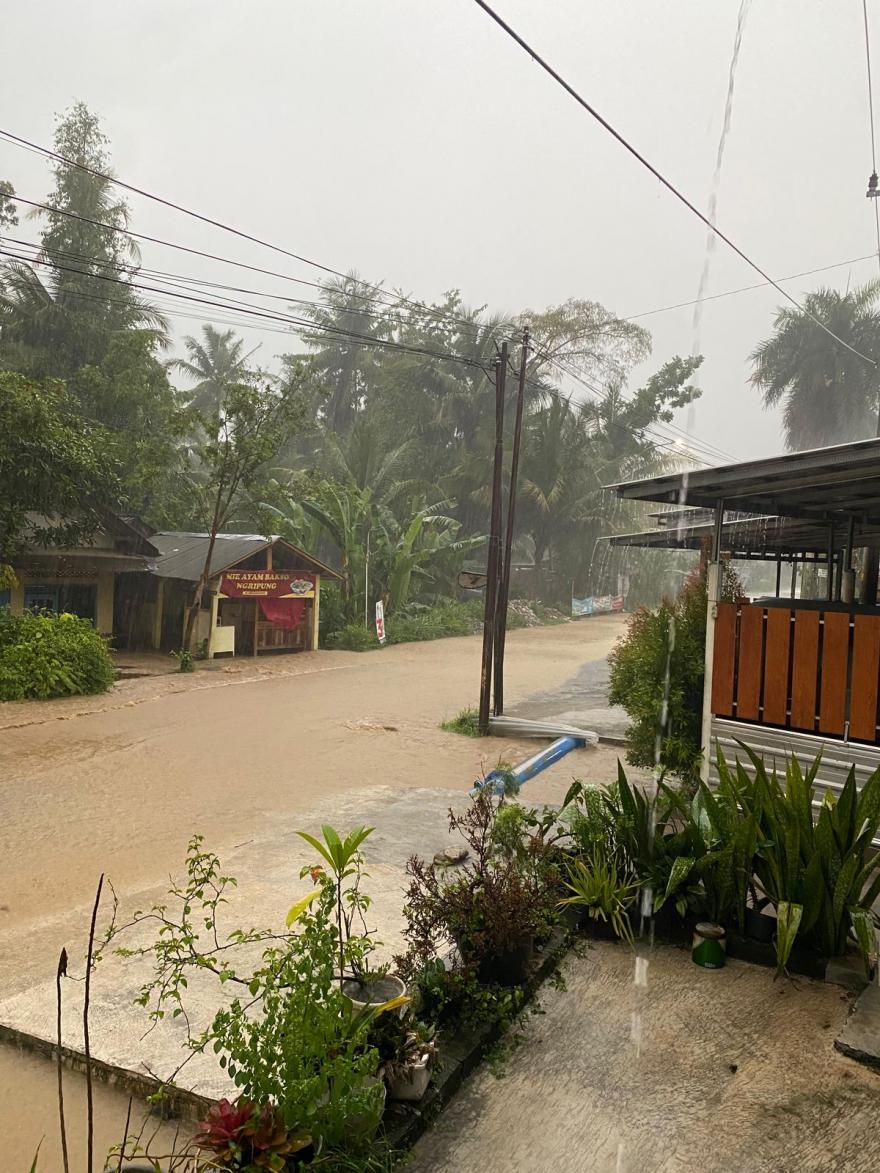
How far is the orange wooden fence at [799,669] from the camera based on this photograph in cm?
513

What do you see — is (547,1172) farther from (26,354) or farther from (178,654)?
(26,354)

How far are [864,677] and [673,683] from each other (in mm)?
2799

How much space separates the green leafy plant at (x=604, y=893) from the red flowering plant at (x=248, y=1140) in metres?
2.12

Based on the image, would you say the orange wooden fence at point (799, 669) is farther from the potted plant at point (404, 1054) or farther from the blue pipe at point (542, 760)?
the potted plant at point (404, 1054)

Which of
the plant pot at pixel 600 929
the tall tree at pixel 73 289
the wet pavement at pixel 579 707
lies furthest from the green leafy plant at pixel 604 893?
the tall tree at pixel 73 289

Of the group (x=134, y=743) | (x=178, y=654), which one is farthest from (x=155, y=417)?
(x=134, y=743)

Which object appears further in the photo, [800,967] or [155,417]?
[155,417]

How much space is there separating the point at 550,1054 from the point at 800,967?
1306 millimetres

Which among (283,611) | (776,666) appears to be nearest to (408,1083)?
(776,666)

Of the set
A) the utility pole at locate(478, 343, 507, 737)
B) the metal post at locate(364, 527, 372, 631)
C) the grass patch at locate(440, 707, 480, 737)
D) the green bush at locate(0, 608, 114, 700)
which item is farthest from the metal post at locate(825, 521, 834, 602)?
the metal post at locate(364, 527, 372, 631)

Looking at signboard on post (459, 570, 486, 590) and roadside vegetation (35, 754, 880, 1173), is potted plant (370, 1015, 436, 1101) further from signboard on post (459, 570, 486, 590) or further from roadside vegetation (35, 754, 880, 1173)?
signboard on post (459, 570, 486, 590)

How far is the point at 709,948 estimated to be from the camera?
3.93m

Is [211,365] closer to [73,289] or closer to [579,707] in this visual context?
[73,289]

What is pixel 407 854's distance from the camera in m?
6.64
